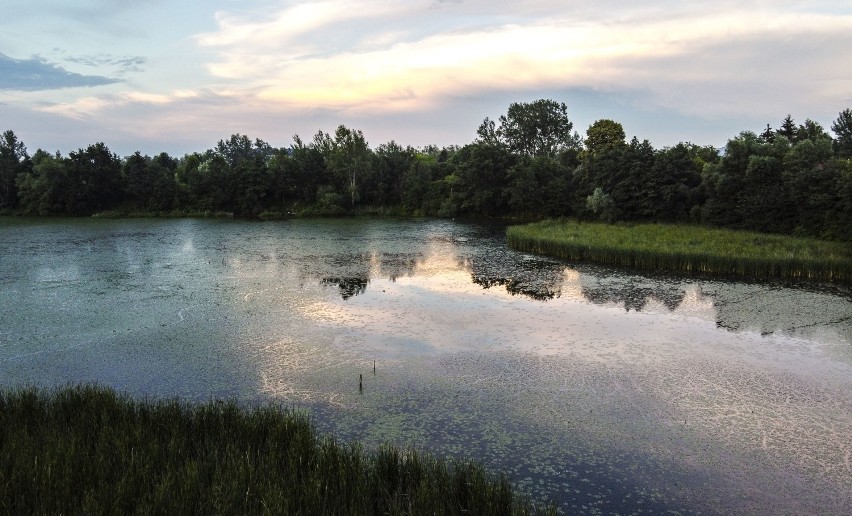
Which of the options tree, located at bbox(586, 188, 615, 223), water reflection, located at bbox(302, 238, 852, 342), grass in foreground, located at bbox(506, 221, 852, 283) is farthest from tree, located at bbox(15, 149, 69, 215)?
tree, located at bbox(586, 188, 615, 223)

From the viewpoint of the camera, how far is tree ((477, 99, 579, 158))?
6850 cm

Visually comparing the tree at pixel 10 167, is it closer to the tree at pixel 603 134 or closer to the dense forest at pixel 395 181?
the dense forest at pixel 395 181

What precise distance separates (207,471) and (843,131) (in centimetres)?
5269

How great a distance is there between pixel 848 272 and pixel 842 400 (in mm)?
11221

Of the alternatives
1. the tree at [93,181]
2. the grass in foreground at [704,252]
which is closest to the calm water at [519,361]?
the grass in foreground at [704,252]

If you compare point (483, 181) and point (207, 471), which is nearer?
point (207, 471)

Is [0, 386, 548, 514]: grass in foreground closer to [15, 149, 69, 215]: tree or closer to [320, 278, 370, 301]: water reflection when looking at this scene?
[320, 278, 370, 301]: water reflection

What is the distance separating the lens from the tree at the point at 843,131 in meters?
39.6

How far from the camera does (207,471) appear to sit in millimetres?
5207

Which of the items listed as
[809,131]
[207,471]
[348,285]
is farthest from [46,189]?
[809,131]

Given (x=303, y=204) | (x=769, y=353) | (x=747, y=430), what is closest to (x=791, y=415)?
(x=747, y=430)

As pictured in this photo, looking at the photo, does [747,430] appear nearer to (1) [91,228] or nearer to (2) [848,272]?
(2) [848,272]

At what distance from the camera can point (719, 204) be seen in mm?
30547

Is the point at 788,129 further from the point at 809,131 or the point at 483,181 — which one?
the point at 483,181
